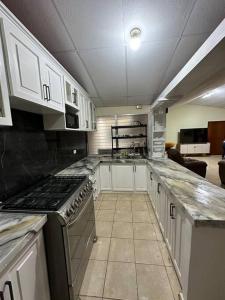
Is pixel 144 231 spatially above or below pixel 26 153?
below

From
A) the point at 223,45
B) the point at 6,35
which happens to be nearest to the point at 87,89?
the point at 6,35

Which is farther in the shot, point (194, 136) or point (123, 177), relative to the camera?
point (194, 136)

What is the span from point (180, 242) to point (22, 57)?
2.04 m

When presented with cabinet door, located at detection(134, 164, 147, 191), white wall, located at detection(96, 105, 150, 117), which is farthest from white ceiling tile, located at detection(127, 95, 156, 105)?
cabinet door, located at detection(134, 164, 147, 191)

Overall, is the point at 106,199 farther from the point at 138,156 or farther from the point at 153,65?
the point at 153,65

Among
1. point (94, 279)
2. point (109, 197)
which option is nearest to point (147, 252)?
point (94, 279)

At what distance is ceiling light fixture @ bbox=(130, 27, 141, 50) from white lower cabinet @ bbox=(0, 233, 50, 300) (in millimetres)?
1892

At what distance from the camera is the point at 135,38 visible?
56.0 inches

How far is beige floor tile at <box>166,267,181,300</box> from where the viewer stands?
135 cm

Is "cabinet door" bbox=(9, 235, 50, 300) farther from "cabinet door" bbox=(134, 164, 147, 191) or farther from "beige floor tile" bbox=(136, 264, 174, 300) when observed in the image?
"cabinet door" bbox=(134, 164, 147, 191)

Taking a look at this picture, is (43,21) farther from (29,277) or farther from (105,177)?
(105,177)

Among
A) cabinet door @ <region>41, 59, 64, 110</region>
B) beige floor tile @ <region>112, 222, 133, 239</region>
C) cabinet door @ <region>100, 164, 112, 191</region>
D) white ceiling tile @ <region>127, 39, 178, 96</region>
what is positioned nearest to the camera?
cabinet door @ <region>41, 59, 64, 110</region>

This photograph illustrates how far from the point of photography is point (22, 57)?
Answer: 111 centimetres

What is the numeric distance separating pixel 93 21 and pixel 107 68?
0.82 meters
